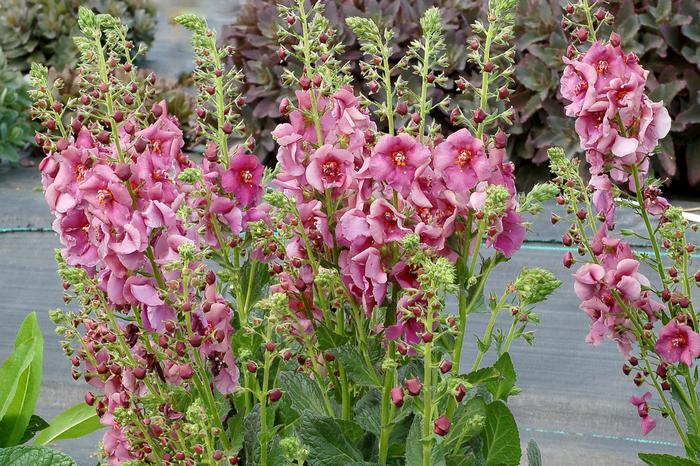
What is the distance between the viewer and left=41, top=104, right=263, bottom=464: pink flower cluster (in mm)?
1244

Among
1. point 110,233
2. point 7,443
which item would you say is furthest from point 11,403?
point 110,233

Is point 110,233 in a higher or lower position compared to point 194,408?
higher

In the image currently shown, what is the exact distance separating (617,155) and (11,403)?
1073mm

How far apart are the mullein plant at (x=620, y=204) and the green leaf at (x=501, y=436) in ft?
0.64

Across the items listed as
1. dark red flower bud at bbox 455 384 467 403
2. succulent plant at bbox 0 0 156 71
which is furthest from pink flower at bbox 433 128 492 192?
succulent plant at bbox 0 0 156 71

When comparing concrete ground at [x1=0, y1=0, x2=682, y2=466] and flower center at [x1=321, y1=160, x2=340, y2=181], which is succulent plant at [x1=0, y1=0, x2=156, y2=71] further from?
flower center at [x1=321, y1=160, x2=340, y2=181]

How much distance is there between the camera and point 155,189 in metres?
1.28

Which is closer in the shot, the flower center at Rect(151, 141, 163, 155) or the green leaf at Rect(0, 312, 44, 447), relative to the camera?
the flower center at Rect(151, 141, 163, 155)

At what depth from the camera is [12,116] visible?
6.71 metres

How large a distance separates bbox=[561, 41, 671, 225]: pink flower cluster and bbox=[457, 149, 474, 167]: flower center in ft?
0.66

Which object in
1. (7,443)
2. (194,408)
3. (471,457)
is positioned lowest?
(7,443)

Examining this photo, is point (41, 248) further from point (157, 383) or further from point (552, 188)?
point (552, 188)

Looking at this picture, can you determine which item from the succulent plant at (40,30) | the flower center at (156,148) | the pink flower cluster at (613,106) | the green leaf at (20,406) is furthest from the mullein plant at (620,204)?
the succulent plant at (40,30)

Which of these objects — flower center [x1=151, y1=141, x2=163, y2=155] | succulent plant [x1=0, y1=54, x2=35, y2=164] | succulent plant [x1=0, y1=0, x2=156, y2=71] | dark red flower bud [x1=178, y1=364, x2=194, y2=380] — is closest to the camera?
dark red flower bud [x1=178, y1=364, x2=194, y2=380]
